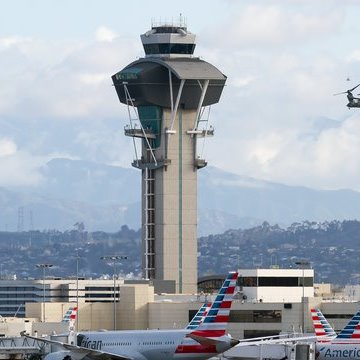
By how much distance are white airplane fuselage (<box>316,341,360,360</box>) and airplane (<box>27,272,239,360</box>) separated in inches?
435

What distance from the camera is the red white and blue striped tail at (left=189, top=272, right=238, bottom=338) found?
137m

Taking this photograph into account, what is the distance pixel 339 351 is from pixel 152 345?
15.5 m

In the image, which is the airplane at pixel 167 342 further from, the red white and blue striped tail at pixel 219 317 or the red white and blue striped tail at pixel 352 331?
the red white and blue striped tail at pixel 352 331

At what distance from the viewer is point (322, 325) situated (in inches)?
6639

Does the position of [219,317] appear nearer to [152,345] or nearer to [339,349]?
[152,345]

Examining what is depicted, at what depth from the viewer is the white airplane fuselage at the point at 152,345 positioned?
137 metres

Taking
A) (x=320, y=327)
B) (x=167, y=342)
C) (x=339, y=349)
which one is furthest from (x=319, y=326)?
(x=167, y=342)

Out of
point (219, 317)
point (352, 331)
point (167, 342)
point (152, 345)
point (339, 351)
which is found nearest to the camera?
point (219, 317)

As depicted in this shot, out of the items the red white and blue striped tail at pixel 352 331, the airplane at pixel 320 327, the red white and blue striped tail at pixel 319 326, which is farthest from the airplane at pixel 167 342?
the red white and blue striped tail at pixel 319 326

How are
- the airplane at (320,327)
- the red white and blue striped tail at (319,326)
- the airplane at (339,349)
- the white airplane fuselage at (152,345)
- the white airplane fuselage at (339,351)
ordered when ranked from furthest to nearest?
the red white and blue striped tail at (319,326) < the airplane at (320,327) < the airplane at (339,349) < the white airplane fuselage at (339,351) < the white airplane fuselage at (152,345)

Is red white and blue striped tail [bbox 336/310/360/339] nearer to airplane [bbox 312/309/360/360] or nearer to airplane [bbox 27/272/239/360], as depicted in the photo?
airplane [bbox 312/309/360/360]

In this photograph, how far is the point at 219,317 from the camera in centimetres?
13788

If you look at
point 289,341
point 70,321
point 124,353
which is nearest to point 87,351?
point 124,353

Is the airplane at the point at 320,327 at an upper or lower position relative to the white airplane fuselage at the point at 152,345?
upper
